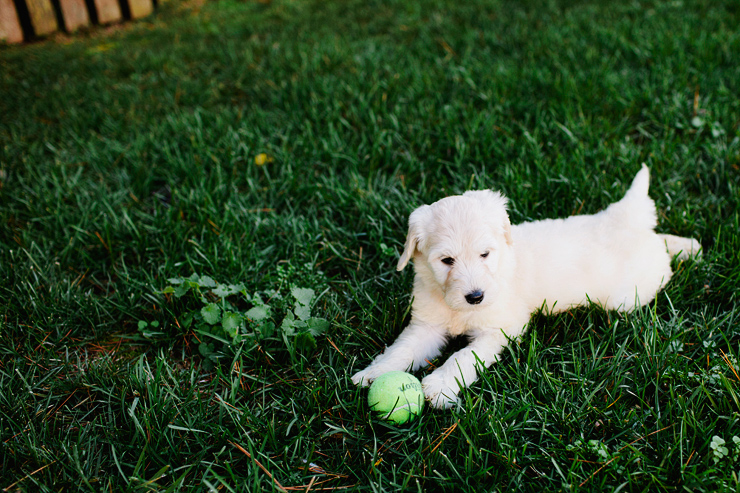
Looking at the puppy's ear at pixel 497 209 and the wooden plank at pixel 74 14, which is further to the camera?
the wooden plank at pixel 74 14

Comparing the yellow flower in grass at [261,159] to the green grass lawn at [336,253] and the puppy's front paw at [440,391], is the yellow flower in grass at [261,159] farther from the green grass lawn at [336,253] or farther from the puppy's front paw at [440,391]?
the puppy's front paw at [440,391]

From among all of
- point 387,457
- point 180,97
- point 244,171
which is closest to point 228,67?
point 180,97

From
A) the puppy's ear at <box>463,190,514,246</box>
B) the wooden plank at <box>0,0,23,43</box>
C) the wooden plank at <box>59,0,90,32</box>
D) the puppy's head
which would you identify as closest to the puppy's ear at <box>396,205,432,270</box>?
the puppy's head

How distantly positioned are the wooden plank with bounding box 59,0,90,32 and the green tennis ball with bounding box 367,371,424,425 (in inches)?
288

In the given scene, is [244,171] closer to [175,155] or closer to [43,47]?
[175,155]

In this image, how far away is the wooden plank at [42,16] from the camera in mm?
6539

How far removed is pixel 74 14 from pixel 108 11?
1.60 ft

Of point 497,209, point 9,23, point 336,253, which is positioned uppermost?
point 9,23

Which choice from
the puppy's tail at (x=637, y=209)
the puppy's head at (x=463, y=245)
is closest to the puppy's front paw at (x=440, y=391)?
the puppy's head at (x=463, y=245)

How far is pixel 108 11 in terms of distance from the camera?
7301mm

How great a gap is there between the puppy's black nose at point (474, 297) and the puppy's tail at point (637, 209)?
3.03ft

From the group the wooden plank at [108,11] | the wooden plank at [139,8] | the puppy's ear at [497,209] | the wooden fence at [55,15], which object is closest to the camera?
the puppy's ear at [497,209]

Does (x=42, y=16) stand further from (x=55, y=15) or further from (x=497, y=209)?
(x=497, y=209)

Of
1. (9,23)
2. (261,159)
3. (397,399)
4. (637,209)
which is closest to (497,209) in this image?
(637,209)
